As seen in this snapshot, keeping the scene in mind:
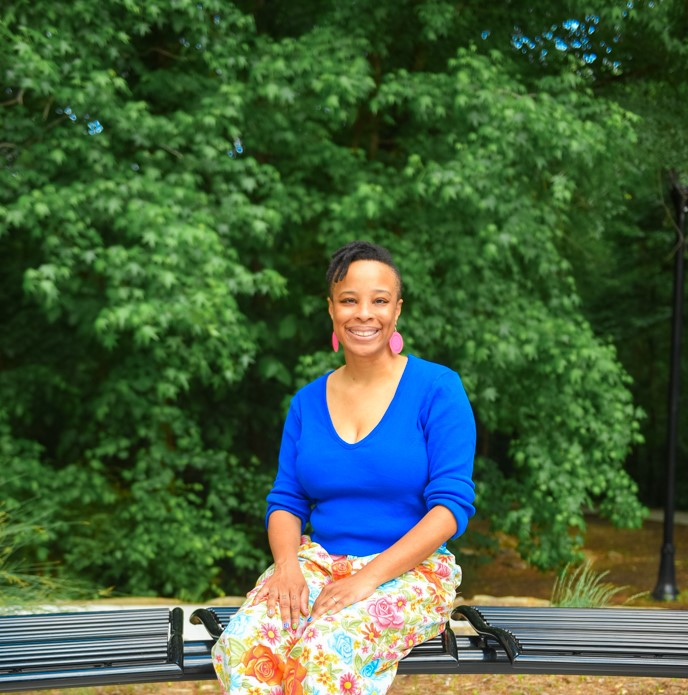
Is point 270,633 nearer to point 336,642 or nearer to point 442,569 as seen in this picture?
point 336,642

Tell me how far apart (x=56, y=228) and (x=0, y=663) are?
12.7 feet

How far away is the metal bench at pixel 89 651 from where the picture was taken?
2701 mm

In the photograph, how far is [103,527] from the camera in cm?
720

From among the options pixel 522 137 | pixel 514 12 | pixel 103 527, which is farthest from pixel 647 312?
pixel 103 527

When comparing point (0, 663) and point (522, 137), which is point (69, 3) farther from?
point (0, 663)

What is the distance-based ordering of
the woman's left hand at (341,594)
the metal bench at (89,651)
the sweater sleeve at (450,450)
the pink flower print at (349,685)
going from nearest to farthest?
the pink flower print at (349,685) < the woman's left hand at (341,594) < the sweater sleeve at (450,450) < the metal bench at (89,651)

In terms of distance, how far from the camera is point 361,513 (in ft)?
8.87

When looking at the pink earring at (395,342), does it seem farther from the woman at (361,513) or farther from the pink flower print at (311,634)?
the pink flower print at (311,634)

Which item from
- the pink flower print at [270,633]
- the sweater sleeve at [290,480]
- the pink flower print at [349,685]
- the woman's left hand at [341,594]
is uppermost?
the sweater sleeve at [290,480]

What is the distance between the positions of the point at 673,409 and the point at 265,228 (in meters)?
4.61

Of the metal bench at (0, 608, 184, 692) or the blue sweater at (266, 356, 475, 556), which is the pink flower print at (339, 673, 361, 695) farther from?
the metal bench at (0, 608, 184, 692)

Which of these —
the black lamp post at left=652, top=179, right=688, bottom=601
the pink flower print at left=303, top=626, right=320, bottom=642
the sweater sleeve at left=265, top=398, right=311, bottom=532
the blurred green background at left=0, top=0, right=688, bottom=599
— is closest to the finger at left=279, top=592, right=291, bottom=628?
the pink flower print at left=303, top=626, right=320, bottom=642

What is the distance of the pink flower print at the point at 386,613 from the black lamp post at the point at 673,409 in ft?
21.9

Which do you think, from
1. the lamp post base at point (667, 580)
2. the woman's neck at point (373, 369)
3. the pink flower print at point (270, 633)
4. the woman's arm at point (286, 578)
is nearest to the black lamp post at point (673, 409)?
the lamp post base at point (667, 580)
